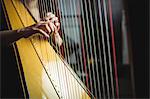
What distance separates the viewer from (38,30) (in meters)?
1.02

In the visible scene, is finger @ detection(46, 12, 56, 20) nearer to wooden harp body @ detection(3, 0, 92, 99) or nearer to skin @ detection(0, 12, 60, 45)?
skin @ detection(0, 12, 60, 45)

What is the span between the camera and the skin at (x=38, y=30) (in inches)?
40.1

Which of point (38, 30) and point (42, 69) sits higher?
point (38, 30)

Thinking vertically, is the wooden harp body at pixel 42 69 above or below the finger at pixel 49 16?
below

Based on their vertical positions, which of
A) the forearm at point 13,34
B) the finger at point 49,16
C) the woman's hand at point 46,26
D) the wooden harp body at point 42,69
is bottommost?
the wooden harp body at point 42,69

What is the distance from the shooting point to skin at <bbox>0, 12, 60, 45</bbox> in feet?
3.34

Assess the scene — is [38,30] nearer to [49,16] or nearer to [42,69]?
[49,16]

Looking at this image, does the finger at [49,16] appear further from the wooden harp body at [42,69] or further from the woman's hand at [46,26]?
the wooden harp body at [42,69]

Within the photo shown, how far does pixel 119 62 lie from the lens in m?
2.29

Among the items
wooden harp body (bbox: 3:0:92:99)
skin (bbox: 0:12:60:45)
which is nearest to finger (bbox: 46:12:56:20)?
skin (bbox: 0:12:60:45)

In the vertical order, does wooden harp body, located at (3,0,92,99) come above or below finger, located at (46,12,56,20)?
below

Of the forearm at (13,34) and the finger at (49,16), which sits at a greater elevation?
the finger at (49,16)

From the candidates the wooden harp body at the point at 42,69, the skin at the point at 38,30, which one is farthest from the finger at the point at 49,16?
the wooden harp body at the point at 42,69

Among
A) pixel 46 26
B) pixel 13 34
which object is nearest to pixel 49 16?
pixel 46 26
